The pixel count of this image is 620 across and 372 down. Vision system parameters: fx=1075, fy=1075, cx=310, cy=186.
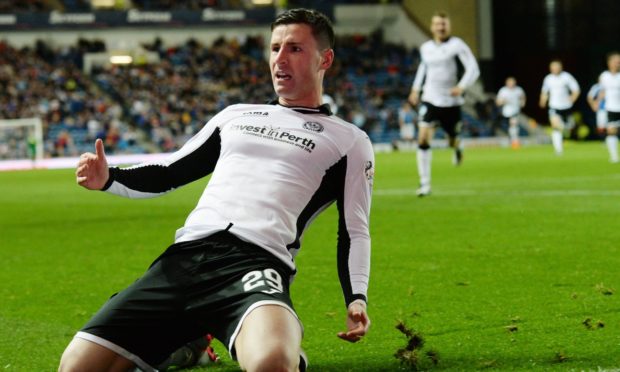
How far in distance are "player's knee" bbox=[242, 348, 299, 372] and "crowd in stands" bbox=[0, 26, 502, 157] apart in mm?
35465

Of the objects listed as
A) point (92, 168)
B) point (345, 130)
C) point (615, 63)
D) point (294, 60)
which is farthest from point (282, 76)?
point (615, 63)

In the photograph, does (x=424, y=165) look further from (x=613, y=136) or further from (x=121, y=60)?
(x=121, y=60)

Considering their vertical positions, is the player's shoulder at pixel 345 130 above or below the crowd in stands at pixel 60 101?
above

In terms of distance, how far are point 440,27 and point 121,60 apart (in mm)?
33651

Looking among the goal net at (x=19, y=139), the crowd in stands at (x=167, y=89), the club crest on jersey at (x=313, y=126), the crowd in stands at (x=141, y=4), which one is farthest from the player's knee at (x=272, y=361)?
the crowd in stands at (x=141, y=4)

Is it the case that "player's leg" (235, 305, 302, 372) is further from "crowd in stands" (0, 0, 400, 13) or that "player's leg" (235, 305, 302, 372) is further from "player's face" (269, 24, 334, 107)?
"crowd in stands" (0, 0, 400, 13)

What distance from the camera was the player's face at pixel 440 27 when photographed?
15.1 m

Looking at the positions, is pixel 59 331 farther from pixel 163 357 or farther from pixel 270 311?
pixel 270 311

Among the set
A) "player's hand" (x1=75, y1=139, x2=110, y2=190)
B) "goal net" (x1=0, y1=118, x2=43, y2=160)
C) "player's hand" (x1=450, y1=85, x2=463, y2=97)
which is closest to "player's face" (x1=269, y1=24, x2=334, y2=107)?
"player's hand" (x1=75, y1=139, x2=110, y2=190)

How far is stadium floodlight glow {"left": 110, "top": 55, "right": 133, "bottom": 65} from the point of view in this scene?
154 feet

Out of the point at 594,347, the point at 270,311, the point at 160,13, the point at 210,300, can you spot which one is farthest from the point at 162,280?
the point at 160,13

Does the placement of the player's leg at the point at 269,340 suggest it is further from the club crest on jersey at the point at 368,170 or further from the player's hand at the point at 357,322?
the club crest on jersey at the point at 368,170

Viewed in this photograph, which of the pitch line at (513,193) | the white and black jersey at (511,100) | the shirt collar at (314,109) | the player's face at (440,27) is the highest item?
the shirt collar at (314,109)

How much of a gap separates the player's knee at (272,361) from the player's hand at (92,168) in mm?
1066
